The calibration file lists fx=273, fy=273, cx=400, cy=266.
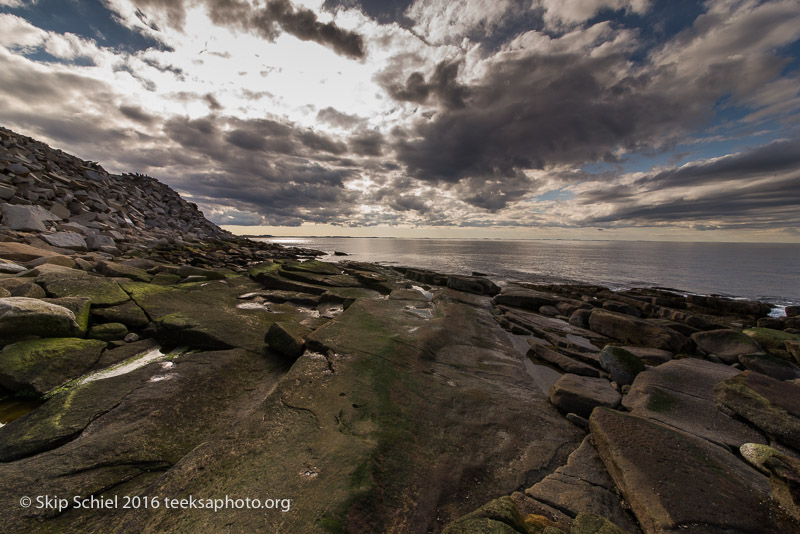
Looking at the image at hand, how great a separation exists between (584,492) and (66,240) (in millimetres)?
24214

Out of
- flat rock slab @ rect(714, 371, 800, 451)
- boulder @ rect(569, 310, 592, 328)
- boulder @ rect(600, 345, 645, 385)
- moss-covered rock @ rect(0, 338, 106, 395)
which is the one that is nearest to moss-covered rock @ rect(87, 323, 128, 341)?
moss-covered rock @ rect(0, 338, 106, 395)

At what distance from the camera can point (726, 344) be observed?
1102cm

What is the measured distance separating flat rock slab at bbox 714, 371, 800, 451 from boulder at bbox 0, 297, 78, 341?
603 inches

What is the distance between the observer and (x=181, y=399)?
5.08 metres

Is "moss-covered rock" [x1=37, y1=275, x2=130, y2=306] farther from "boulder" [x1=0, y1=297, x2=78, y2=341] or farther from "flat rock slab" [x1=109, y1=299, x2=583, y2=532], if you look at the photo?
"flat rock slab" [x1=109, y1=299, x2=583, y2=532]

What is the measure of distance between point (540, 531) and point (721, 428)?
588 centimetres

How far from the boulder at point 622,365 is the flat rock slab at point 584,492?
15.1ft

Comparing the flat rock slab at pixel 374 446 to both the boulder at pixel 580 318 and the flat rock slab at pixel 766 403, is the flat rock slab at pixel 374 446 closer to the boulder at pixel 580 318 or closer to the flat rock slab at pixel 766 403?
the flat rock slab at pixel 766 403

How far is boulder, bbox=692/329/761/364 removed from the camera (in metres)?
10.4

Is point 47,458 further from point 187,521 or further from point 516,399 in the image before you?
point 516,399

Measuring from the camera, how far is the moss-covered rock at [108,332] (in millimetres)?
7052

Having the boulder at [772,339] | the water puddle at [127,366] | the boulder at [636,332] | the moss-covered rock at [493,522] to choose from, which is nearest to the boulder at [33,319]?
the water puddle at [127,366]

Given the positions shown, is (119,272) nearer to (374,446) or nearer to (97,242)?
(97,242)

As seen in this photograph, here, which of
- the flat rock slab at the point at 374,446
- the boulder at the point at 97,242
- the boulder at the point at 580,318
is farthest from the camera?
the boulder at the point at 97,242
